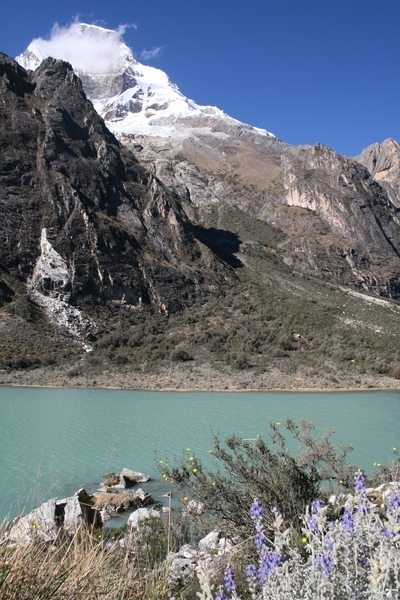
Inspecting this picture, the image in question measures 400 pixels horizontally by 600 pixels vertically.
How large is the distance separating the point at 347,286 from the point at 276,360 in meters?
36.2

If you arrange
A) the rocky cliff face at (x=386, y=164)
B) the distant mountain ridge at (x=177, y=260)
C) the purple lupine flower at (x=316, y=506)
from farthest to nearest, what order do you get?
the rocky cliff face at (x=386, y=164)
the distant mountain ridge at (x=177, y=260)
the purple lupine flower at (x=316, y=506)

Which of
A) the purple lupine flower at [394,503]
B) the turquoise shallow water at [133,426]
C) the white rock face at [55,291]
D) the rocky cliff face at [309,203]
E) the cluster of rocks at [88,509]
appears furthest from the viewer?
the rocky cliff face at [309,203]

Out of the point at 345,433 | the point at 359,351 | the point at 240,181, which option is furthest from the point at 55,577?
the point at 240,181

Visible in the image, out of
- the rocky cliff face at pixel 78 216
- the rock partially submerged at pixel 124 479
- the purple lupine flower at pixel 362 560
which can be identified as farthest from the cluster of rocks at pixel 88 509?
the rocky cliff face at pixel 78 216

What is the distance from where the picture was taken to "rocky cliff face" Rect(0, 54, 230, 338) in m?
52.5

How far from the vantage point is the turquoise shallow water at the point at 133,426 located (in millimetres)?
11384

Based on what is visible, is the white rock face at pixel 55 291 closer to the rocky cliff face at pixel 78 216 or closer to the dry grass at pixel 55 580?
the rocky cliff face at pixel 78 216

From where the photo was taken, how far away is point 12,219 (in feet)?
174

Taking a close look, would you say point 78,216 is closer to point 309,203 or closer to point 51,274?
point 51,274

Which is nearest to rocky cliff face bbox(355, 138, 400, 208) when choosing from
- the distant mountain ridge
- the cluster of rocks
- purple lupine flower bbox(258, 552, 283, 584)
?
the distant mountain ridge

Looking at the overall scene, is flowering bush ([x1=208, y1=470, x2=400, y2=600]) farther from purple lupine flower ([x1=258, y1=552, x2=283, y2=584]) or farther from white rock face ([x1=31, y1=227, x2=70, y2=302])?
white rock face ([x1=31, y1=227, x2=70, y2=302])

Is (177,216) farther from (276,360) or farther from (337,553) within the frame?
(337,553)

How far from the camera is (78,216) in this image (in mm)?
55906

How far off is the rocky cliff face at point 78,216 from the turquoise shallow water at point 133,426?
2206cm
